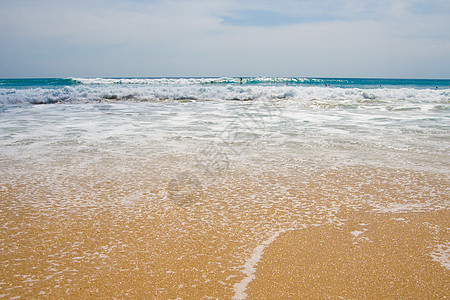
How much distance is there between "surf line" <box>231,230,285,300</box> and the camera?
78.5 inches

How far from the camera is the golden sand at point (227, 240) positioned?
205 cm

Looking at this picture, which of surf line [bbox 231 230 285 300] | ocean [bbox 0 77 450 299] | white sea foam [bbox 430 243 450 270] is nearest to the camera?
surf line [bbox 231 230 285 300]

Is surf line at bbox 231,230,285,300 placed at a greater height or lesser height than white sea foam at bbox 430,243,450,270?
lesser

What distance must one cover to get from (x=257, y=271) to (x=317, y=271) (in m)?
0.39

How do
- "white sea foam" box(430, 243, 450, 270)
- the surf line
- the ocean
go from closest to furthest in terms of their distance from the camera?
the surf line, the ocean, "white sea foam" box(430, 243, 450, 270)

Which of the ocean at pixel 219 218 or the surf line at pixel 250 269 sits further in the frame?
the ocean at pixel 219 218

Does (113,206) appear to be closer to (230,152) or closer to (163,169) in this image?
(163,169)

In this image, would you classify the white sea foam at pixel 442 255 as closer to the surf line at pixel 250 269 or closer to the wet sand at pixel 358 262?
the wet sand at pixel 358 262

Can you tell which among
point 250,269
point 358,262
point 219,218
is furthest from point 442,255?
point 219,218

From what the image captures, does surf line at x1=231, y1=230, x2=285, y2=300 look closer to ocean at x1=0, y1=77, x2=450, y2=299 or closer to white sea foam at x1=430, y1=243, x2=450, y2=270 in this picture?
ocean at x1=0, y1=77, x2=450, y2=299

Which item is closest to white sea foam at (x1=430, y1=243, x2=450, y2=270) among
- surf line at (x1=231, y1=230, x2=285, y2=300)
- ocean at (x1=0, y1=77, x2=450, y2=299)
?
ocean at (x1=0, y1=77, x2=450, y2=299)

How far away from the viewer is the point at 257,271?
7.25 feet

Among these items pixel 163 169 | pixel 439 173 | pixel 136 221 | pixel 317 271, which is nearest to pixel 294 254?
pixel 317 271

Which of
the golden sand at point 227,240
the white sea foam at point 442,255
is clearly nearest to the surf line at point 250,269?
the golden sand at point 227,240
